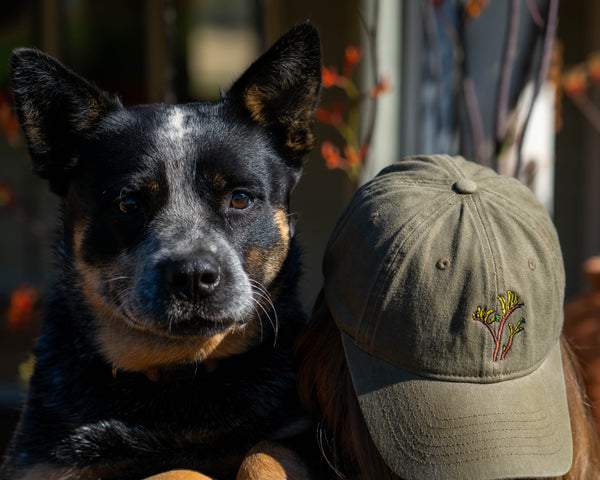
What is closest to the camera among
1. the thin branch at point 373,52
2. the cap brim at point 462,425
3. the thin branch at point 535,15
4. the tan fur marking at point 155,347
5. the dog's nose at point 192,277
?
the cap brim at point 462,425

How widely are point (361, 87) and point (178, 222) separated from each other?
72.7 inches

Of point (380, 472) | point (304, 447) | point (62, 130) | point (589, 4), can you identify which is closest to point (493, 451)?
point (380, 472)

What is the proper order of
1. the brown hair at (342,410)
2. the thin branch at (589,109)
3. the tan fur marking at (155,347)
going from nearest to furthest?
1. the brown hair at (342,410)
2. the tan fur marking at (155,347)
3. the thin branch at (589,109)

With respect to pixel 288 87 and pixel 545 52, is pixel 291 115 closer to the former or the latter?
pixel 288 87

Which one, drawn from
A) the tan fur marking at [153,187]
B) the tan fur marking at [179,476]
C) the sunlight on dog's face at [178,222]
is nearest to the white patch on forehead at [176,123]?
the sunlight on dog's face at [178,222]

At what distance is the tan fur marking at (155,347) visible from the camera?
73.2 inches

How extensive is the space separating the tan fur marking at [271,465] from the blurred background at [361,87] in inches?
28.4

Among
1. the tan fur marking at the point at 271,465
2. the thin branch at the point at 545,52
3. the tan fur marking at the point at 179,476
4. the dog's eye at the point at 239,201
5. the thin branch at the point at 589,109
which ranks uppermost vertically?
the thin branch at the point at 545,52

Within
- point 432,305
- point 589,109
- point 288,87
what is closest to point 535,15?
point 288,87

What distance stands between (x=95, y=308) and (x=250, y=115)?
2.48 feet

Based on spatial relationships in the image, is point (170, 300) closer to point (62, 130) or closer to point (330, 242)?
point (330, 242)

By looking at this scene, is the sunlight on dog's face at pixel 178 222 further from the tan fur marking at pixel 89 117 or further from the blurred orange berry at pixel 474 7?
the blurred orange berry at pixel 474 7

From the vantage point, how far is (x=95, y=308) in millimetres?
1991

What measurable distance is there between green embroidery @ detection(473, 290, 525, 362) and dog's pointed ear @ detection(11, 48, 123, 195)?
49.6 inches
